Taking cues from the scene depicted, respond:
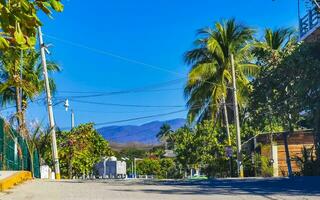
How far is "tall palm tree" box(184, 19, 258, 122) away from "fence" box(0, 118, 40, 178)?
14.4m

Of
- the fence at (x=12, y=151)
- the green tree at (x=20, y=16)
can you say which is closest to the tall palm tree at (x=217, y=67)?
the fence at (x=12, y=151)

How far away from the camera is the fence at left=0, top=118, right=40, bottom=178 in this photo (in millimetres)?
18531

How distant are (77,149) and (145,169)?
135 feet

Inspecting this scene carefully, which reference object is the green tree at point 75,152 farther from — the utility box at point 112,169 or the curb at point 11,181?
the curb at point 11,181

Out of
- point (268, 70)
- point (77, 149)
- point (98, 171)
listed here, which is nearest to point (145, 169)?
point (98, 171)

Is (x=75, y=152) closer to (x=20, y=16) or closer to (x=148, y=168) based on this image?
(x=20, y=16)

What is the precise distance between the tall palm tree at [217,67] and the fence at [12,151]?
47.4 feet

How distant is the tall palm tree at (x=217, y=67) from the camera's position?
39.0 meters

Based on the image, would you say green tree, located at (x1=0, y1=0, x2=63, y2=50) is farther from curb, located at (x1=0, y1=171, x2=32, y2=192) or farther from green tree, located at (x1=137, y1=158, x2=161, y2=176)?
green tree, located at (x1=137, y1=158, x2=161, y2=176)

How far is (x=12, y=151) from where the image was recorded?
70.1 feet

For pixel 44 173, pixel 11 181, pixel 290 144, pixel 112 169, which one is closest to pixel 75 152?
pixel 112 169

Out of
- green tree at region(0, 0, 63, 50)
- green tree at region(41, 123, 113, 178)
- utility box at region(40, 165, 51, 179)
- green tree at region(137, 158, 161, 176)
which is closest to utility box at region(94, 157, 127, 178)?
green tree at region(41, 123, 113, 178)

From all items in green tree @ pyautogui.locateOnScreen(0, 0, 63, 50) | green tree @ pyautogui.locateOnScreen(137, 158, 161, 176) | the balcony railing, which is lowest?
green tree @ pyautogui.locateOnScreen(137, 158, 161, 176)

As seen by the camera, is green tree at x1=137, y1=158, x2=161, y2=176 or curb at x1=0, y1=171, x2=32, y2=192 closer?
curb at x1=0, y1=171, x2=32, y2=192
